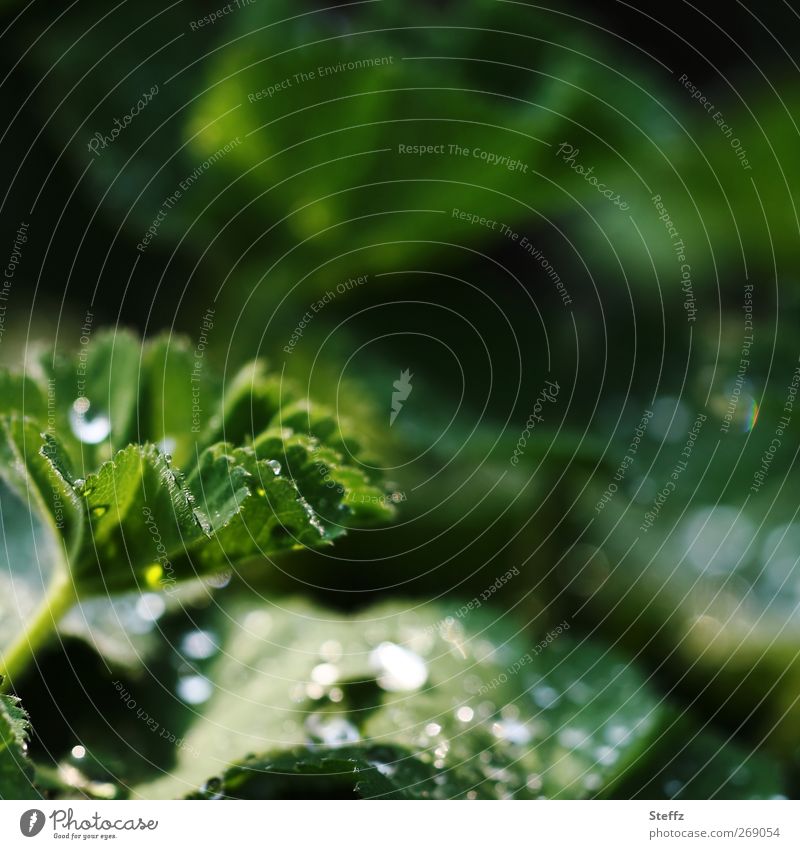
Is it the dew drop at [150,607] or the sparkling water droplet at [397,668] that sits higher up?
the dew drop at [150,607]

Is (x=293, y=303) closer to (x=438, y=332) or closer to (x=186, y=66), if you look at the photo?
(x=438, y=332)

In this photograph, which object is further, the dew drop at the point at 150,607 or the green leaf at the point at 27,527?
the dew drop at the point at 150,607

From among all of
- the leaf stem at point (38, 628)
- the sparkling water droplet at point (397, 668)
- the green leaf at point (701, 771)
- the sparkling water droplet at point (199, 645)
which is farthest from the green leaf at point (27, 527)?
the green leaf at point (701, 771)

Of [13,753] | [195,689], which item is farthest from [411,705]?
[13,753]

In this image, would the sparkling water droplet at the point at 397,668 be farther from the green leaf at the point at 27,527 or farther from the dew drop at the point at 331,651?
the green leaf at the point at 27,527

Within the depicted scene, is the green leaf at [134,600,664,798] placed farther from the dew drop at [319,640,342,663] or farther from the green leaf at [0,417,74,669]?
the green leaf at [0,417,74,669]
